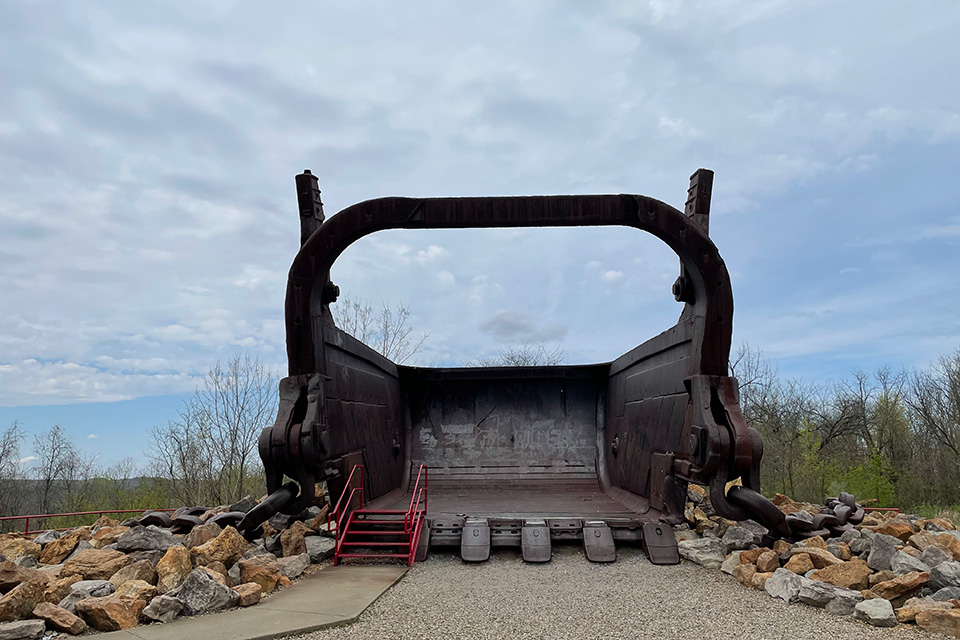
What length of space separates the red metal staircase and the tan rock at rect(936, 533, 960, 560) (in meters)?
4.46

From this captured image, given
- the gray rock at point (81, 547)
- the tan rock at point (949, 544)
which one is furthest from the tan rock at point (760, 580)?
the gray rock at point (81, 547)

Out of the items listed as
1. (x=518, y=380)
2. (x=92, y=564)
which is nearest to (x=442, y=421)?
(x=518, y=380)

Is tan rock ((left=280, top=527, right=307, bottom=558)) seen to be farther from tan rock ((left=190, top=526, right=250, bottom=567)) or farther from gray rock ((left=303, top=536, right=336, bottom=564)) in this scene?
tan rock ((left=190, top=526, right=250, bottom=567))

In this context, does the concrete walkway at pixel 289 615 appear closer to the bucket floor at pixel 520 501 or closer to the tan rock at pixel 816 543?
the bucket floor at pixel 520 501

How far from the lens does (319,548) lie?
19.8 feet

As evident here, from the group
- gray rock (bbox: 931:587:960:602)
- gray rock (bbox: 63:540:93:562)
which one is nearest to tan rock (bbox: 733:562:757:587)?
gray rock (bbox: 931:587:960:602)

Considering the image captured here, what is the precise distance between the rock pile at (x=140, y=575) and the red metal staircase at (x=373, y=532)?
0.19m

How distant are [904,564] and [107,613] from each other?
209 inches

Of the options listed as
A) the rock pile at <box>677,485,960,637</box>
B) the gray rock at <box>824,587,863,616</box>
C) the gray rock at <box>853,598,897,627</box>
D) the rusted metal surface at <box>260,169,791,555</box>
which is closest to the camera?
the gray rock at <box>853,598,897,627</box>

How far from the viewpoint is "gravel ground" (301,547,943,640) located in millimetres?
4062

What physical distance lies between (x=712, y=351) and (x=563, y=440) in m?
4.50

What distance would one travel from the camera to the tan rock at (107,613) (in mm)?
4031

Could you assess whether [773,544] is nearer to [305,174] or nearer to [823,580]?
[823,580]

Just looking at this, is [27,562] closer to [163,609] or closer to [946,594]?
[163,609]
